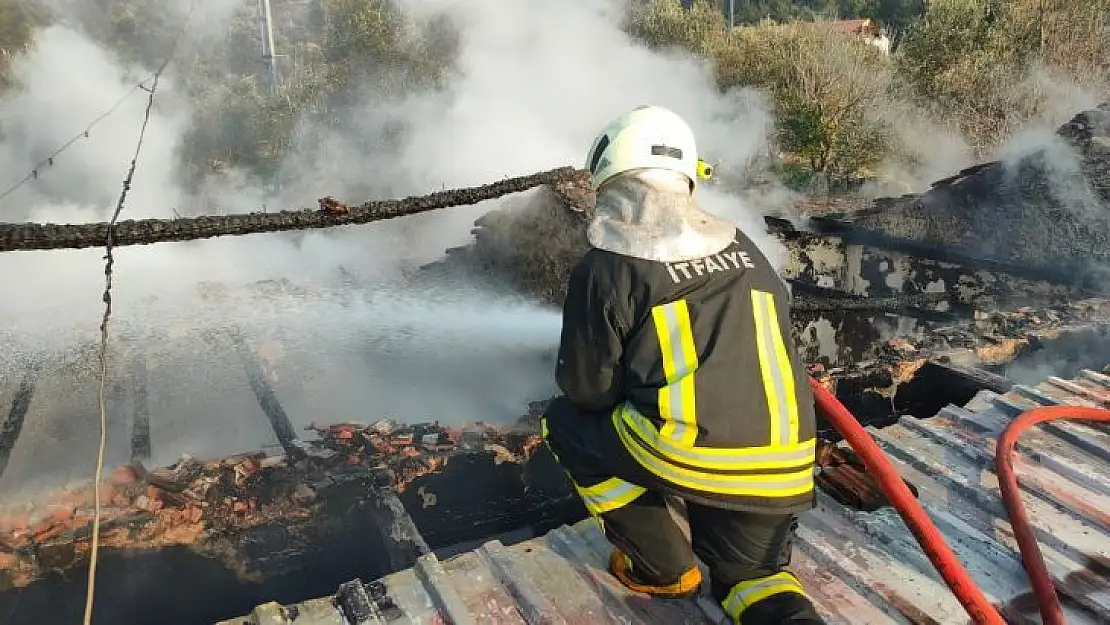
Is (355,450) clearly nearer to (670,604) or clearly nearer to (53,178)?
(670,604)

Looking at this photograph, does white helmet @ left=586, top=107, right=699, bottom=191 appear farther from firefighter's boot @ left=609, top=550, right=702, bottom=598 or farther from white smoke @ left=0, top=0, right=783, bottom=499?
white smoke @ left=0, top=0, right=783, bottom=499

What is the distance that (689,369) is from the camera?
2.28 metres

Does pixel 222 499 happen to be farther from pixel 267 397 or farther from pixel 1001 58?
pixel 1001 58

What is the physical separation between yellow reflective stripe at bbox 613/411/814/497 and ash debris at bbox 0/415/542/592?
236 cm

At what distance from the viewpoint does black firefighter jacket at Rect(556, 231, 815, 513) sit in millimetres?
2273

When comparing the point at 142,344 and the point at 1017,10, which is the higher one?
the point at 1017,10

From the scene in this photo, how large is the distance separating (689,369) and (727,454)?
0.30 m

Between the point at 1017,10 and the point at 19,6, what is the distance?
29060 millimetres

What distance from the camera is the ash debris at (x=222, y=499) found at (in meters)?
3.92

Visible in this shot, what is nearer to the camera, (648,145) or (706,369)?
(706,369)

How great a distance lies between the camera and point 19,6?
73.8 ft

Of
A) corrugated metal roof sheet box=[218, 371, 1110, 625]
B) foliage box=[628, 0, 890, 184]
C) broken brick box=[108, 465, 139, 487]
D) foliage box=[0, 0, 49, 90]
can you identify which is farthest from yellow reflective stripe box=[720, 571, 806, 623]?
foliage box=[0, 0, 49, 90]

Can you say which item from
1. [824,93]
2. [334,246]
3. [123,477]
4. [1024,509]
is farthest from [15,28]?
[1024,509]

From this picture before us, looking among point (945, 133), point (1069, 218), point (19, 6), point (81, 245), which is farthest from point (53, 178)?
point (945, 133)
